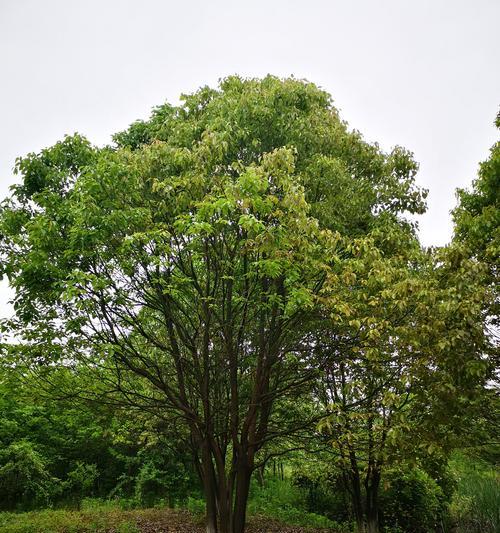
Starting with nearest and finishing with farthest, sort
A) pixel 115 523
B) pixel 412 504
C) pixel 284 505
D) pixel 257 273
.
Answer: pixel 257 273, pixel 115 523, pixel 412 504, pixel 284 505

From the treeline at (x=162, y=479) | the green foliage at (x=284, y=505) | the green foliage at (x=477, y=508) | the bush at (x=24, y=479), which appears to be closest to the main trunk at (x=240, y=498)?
the treeline at (x=162, y=479)

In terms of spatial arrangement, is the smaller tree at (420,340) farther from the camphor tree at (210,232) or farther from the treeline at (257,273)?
the camphor tree at (210,232)

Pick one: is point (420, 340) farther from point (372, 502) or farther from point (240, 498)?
point (372, 502)

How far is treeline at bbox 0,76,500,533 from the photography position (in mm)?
5523

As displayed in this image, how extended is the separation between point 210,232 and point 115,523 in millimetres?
9375

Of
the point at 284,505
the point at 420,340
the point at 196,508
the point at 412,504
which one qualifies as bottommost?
the point at 284,505

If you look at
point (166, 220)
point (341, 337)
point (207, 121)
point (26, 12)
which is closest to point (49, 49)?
point (26, 12)

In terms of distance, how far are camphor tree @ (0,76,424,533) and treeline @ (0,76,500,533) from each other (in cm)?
4

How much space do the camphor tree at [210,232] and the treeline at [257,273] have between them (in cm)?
4

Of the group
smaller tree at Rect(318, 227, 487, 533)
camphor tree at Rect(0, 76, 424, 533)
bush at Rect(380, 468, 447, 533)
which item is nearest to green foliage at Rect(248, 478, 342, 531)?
bush at Rect(380, 468, 447, 533)

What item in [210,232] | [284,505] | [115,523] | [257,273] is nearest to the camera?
[210,232]

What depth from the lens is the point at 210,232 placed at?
18.2 feet

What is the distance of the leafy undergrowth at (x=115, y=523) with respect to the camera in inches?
387

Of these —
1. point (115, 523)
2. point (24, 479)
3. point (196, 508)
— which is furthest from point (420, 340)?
point (24, 479)
